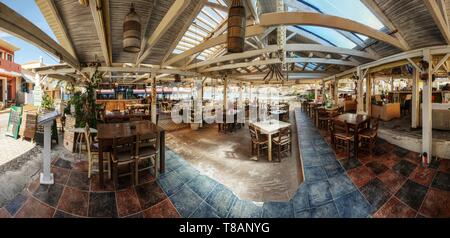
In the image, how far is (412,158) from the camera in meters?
3.99

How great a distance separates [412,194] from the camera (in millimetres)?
3025

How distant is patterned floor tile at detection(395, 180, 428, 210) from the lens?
9.42ft

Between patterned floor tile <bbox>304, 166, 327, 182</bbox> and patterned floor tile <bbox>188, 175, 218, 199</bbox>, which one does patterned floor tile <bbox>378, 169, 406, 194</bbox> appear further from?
patterned floor tile <bbox>188, 175, 218, 199</bbox>

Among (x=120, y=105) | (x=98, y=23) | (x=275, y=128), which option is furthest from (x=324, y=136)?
(x=120, y=105)

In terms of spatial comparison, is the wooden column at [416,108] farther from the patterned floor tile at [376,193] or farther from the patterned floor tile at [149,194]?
the patterned floor tile at [149,194]

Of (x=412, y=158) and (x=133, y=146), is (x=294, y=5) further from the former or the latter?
(x=133, y=146)

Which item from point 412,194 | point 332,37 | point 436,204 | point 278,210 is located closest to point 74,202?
point 278,210

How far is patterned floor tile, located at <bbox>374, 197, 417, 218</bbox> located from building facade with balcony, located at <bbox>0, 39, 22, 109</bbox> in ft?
56.0

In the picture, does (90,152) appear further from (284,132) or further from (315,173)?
(284,132)

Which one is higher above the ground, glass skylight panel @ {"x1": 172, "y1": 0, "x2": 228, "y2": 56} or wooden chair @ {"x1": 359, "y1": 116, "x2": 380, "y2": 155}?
glass skylight panel @ {"x1": 172, "y1": 0, "x2": 228, "y2": 56}

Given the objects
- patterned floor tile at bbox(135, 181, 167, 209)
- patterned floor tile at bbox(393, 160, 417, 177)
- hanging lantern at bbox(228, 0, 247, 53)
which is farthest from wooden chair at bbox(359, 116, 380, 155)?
patterned floor tile at bbox(135, 181, 167, 209)
